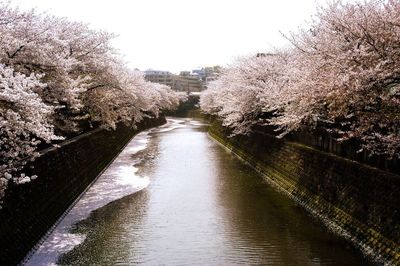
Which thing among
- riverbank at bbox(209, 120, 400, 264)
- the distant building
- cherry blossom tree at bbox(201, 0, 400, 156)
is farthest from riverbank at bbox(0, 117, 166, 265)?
the distant building

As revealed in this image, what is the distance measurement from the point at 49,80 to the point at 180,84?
484 feet

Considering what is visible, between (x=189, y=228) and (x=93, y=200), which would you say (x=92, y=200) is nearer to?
(x=93, y=200)

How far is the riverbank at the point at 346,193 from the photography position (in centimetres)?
1177

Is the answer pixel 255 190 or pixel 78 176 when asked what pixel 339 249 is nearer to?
pixel 255 190

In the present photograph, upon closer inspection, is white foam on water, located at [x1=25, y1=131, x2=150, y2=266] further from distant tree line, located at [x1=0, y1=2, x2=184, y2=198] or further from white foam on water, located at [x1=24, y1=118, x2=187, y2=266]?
distant tree line, located at [x1=0, y1=2, x2=184, y2=198]

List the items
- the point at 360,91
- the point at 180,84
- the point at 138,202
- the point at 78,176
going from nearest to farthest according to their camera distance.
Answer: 1. the point at 360,91
2. the point at 138,202
3. the point at 78,176
4. the point at 180,84

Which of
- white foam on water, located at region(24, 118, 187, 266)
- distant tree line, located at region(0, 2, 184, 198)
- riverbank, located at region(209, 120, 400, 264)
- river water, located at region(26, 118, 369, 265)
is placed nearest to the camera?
distant tree line, located at region(0, 2, 184, 198)

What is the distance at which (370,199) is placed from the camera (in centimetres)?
1305

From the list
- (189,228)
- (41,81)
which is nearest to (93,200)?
(189,228)

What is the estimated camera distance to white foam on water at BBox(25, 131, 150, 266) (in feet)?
40.5

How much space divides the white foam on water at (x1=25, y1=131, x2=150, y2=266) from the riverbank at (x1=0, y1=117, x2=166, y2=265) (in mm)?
310

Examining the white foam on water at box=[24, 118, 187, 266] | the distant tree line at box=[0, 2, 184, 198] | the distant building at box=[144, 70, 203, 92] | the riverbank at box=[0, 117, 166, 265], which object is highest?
the distant building at box=[144, 70, 203, 92]

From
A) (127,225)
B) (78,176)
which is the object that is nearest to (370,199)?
(127,225)

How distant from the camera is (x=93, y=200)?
1866 cm
